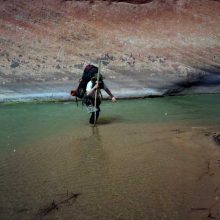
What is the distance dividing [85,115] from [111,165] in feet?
13.5

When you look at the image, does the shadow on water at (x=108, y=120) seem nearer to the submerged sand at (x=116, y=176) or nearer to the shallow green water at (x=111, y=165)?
the shallow green water at (x=111, y=165)

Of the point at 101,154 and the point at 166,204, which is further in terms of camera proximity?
the point at 101,154

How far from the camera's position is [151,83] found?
12.4 metres

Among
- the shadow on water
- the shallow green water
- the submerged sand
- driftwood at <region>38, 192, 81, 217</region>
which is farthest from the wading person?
driftwood at <region>38, 192, 81, 217</region>

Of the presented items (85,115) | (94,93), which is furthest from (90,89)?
(85,115)

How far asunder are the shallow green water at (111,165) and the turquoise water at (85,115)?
0.07 feet

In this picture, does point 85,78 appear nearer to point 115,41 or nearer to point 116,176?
point 116,176

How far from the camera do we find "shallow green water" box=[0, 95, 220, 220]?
419cm

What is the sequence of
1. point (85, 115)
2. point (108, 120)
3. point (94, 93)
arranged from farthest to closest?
point (85, 115), point (108, 120), point (94, 93)

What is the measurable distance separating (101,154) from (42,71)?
21.8 ft

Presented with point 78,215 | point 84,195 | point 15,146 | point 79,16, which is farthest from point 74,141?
point 79,16

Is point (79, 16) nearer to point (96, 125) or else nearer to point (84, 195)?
point (96, 125)

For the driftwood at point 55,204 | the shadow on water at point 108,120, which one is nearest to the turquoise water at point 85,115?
the shadow on water at point 108,120

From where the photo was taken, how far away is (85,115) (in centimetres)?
965
